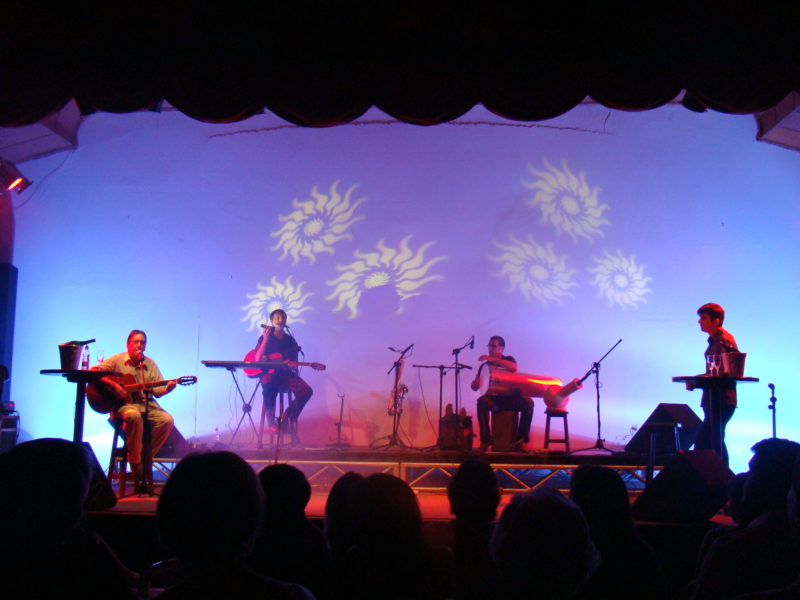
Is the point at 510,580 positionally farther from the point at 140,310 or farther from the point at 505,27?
the point at 140,310

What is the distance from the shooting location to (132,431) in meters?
6.23

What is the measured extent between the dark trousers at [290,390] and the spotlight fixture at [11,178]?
4.20 meters

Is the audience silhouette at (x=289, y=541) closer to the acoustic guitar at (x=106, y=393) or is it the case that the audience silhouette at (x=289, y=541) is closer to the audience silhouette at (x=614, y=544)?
the audience silhouette at (x=614, y=544)

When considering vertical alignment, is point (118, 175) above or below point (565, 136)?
below

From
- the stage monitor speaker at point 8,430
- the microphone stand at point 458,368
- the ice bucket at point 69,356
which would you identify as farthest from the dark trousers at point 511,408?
the stage monitor speaker at point 8,430

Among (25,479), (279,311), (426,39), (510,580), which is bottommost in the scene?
(510,580)

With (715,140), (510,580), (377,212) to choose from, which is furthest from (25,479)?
(715,140)

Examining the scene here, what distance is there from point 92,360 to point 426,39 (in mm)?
7533

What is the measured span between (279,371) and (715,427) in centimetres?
483

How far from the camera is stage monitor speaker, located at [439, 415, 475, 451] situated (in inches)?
309

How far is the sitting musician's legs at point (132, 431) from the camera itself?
20.3 feet

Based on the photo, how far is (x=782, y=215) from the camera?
895cm

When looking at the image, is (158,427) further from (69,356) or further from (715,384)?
(715,384)

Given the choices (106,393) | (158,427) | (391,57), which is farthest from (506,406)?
(391,57)
